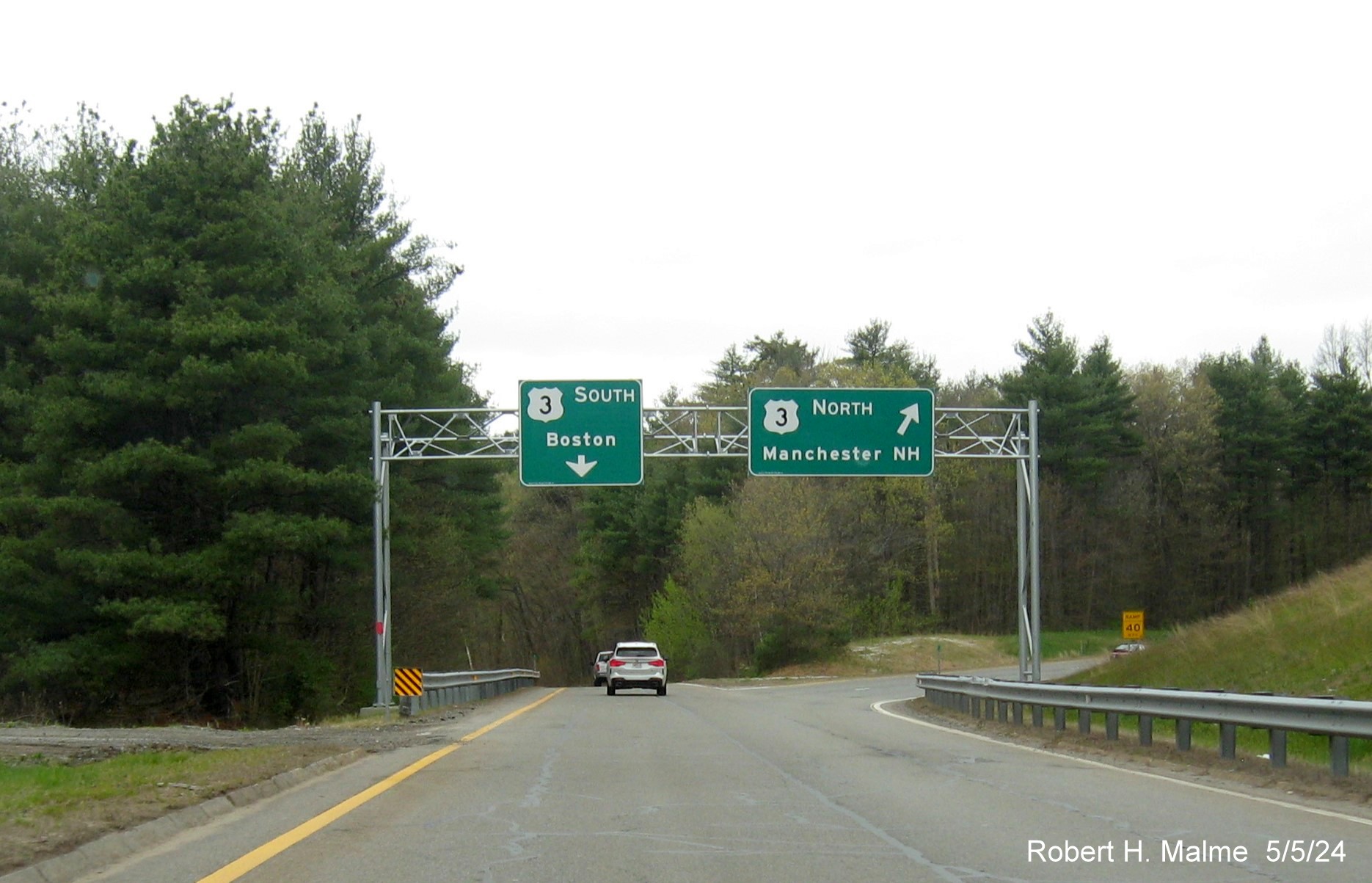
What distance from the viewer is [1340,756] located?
11.9 metres

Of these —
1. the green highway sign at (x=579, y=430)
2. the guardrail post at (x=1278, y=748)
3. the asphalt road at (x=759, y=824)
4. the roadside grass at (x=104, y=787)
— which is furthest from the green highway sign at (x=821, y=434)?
the guardrail post at (x=1278, y=748)

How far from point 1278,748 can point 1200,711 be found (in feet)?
4.44

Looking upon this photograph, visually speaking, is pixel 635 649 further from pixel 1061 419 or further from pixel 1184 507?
pixel 1184 507

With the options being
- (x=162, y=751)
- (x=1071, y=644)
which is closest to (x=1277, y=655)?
(x=162, y=751)

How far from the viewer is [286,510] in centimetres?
3381

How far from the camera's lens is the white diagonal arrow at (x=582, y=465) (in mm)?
29203

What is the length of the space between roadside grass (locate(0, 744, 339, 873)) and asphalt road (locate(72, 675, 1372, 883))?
49 centimetres

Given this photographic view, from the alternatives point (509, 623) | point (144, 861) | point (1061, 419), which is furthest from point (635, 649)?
point (509, 623)

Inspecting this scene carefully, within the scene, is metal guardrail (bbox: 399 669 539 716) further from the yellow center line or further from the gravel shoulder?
the yellow center line

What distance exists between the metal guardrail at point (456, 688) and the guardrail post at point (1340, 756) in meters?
19.5

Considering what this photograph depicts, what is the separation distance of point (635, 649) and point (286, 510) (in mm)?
11888

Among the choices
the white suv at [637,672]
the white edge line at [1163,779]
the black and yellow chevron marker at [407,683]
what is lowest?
the white suv at [637,672]

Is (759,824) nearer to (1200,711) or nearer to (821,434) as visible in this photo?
(1200,711)

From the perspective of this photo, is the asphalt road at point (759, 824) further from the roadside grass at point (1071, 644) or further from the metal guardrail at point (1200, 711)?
the roadside grass at point (1071, 644)
